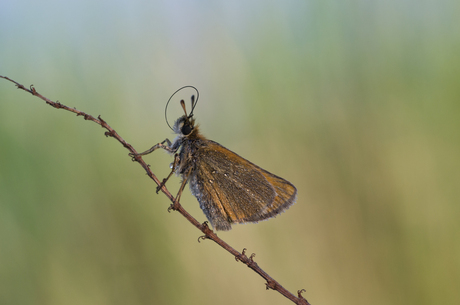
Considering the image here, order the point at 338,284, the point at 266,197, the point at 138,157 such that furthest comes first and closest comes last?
the point at 338,284, the point at 266,197, the point at 138,157

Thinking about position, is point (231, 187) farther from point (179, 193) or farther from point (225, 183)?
point (179, 193)

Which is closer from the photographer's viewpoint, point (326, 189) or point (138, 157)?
point (138, 157)

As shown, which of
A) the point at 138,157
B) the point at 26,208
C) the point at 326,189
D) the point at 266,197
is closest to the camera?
the point at 138,157

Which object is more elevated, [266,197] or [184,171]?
[266,197]

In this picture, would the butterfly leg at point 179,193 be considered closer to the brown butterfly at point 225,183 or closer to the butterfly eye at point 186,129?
the brown butterfly at point 225,183

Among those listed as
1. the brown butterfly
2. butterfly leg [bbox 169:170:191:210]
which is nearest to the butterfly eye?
the brown butterfly

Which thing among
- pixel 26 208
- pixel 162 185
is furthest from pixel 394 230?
pixel 26 208

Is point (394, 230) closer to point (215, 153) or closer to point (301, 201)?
point (301, 201)
